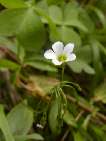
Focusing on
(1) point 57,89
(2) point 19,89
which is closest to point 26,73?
(2) point 19,89

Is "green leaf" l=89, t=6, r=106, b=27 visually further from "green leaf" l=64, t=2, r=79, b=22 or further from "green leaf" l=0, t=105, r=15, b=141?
"green leaf" l=0, t=105, r=15, b=141

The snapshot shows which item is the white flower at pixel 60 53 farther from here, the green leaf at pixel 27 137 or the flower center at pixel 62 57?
the green leaf at pixel 27 137

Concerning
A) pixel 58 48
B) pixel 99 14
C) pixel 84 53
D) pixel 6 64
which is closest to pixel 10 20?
pixel 6 64


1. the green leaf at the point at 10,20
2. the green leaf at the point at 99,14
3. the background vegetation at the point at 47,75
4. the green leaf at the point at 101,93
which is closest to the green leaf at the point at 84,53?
the background vegetation at the point at 47,75

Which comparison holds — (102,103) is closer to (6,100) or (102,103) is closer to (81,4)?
(6,100)

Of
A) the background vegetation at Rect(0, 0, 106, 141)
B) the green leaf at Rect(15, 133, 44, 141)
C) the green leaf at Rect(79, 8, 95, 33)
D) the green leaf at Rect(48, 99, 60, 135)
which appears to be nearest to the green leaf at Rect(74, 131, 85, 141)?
the background vegetation at Rect(0, 0, 106, 141)
